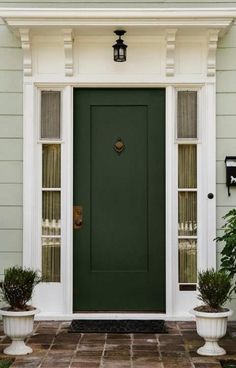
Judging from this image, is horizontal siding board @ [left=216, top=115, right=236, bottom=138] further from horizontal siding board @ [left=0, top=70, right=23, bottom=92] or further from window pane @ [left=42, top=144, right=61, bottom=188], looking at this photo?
horizontal siding board @ [left=0, top=70, right=23, bottom=92]

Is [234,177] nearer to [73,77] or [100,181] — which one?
[100,181]

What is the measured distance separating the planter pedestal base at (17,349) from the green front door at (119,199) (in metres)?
1.30

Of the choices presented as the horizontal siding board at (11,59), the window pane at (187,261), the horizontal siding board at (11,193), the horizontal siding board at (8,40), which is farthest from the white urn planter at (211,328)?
the horizontal siding board at (8,40)

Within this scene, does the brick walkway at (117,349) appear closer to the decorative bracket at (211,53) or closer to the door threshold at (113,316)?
the door threshold at (113,316)

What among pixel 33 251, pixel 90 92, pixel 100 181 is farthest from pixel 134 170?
pixel 33 251

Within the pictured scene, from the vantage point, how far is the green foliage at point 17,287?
17.2ft

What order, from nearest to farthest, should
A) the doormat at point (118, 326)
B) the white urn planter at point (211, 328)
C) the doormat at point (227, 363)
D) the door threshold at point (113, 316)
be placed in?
the doormat at point (227, 363), the white urn planter at point (211, 328), the doormat at point (118, 326), the door threshold at point (113, 316)

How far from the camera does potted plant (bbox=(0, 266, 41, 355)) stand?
5.21 metres

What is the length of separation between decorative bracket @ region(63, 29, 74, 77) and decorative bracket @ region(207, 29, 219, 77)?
54.9 inches

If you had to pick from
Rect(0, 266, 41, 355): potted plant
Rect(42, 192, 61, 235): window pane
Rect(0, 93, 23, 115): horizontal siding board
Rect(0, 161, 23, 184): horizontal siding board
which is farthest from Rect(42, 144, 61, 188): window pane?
Rect(0, 266, 41, 355): potted plant

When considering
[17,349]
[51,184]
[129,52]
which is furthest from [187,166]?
[17,349]

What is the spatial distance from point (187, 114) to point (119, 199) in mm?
1140
